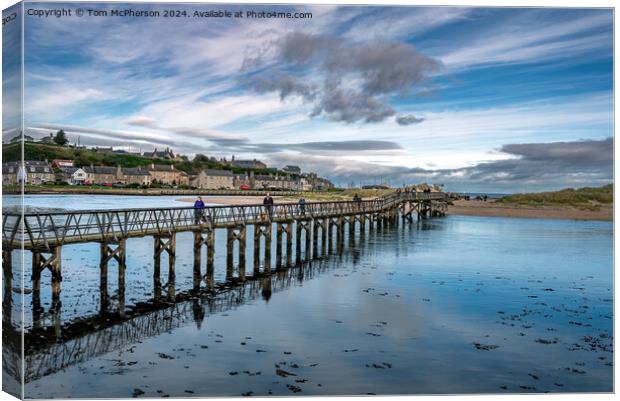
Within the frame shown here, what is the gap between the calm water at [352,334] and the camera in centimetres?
1336

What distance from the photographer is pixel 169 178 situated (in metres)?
103

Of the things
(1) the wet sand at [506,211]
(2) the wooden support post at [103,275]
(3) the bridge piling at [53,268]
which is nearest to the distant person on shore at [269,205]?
(2) the wooden support post at [103,275]

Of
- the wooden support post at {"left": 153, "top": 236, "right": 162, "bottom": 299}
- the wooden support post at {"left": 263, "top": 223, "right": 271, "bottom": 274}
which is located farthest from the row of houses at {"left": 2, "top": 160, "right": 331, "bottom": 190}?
the wooden support post at {"left": 263, "top": 223, "right": 271, "bottom": 274}

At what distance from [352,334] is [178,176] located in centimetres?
8743

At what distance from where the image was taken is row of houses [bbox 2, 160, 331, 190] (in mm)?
51441

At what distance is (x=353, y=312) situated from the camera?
20.0m

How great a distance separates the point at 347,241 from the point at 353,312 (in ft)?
83.1

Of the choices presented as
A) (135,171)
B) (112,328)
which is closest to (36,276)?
(112,328)

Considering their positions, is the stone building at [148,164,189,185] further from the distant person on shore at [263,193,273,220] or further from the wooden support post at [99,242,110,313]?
the wooden support post at [99,242,110,313]

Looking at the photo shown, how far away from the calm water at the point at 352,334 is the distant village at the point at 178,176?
20.3 ft

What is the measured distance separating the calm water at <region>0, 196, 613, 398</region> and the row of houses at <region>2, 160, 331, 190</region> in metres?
5.95

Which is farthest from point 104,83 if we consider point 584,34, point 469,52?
point 584,34

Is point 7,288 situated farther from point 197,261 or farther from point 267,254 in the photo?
point 267,254

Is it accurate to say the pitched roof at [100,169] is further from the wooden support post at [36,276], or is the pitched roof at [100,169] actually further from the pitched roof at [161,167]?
the wooden support post at [36,276]
